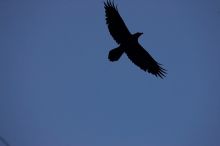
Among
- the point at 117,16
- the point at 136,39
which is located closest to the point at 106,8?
the point at 117,16

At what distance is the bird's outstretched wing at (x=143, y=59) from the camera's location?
455 inches

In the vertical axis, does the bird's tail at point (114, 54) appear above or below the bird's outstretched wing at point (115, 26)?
below

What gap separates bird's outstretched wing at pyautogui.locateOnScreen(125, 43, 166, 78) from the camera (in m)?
11.6

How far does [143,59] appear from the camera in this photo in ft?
38.8

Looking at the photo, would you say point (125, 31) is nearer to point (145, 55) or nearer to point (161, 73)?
point (145, 55)

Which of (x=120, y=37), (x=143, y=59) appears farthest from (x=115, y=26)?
(x=143, y=59)

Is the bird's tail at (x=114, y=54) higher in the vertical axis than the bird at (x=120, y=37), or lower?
lower

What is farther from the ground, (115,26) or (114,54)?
(115,26)

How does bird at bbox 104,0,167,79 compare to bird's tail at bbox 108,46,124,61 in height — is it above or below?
above

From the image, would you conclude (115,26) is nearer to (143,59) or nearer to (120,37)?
(120,37)

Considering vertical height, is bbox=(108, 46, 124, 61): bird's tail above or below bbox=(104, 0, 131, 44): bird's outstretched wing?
below

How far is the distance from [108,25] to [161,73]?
242 cm

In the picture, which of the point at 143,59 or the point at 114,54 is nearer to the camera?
the point at 114,54

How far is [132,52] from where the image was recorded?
11.6 meters
